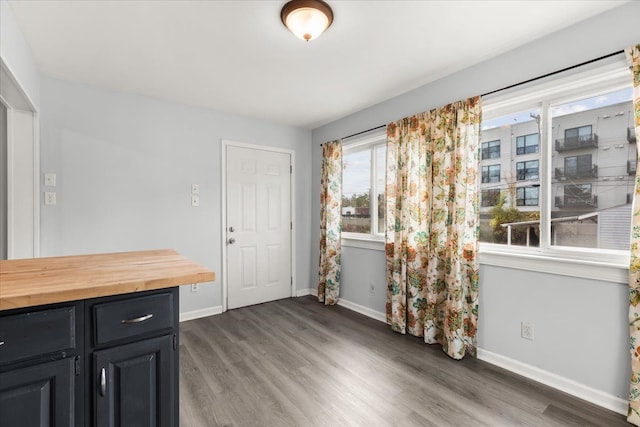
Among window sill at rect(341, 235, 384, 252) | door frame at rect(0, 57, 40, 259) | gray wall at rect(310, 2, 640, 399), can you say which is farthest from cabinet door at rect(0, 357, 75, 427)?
window sill at rect(341, 235, 384, 252)

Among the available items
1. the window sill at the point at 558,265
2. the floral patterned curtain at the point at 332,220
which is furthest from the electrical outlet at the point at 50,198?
the window sill at the point at 558,265

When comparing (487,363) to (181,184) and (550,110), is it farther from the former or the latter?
(181,184)

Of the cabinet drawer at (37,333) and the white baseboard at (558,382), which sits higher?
the cabinet drawer at (37,333)

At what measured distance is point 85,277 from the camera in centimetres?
119

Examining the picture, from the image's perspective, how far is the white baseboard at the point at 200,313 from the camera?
3.44m

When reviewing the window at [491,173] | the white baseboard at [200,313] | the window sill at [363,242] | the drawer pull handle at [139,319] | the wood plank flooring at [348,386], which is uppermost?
the window at [491,173]

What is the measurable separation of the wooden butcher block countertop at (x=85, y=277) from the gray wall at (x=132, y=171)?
1.62 metres

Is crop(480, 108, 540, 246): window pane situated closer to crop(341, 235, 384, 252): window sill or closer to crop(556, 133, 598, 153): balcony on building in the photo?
crop(556, 133, 598, 153): balcony on building

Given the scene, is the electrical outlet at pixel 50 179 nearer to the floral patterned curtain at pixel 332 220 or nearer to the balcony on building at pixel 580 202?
the floral patterned curtain at pixel 332 220

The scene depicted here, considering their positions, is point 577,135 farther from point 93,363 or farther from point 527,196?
point 93,363

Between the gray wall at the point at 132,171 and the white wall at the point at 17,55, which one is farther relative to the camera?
the gray wall at the point at 132,171

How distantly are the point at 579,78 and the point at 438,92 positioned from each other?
103 cm

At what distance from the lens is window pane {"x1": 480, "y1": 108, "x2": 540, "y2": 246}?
232 centimetres

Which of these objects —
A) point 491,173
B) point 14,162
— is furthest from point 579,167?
point 14,162
